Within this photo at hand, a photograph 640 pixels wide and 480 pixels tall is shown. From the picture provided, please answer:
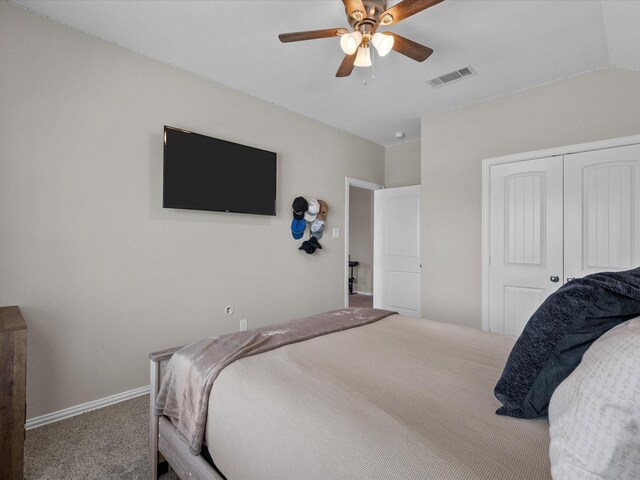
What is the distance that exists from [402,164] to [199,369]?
410cm

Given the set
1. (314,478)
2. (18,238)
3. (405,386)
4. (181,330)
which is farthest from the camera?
(181,330)

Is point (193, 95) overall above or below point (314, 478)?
above

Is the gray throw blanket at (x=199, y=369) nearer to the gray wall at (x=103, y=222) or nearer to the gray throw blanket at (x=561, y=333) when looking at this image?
the gray throw blanket at (x=561, y=333)

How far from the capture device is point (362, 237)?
723 cm

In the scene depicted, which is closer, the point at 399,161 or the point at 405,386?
the point at 405,386

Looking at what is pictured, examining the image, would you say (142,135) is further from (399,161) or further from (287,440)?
(399,161)

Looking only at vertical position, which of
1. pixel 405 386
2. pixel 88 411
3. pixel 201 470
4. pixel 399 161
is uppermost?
pixel 399 161

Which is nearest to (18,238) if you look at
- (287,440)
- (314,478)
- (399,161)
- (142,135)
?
(142,135)

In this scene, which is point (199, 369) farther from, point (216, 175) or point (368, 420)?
point (216, 175)

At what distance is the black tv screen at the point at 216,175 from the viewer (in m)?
2.70

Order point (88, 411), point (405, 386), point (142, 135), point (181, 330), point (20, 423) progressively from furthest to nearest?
point (181, 330) < point (142, 135) < point (88, 411) < point (20, 423) < point (405, 386)

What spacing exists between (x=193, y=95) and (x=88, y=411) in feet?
8.44

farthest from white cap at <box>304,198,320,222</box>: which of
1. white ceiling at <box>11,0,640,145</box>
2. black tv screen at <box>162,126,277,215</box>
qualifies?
white ceiling at <box>11,0,640,145</box>

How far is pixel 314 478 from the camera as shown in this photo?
2.97 ft
